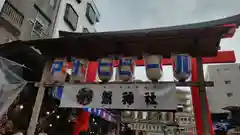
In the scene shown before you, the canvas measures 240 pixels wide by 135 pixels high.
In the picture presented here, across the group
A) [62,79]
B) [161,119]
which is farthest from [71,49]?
[161,119]

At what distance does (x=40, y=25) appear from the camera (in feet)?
48.0

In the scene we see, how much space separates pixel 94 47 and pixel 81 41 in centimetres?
44

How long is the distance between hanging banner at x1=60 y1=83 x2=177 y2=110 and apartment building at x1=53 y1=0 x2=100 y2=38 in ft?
39.6

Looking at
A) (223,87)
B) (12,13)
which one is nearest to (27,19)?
(12,13)

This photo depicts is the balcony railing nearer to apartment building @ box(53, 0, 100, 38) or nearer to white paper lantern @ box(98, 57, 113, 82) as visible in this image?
apartment building @ box(53, 0, 100, 38)

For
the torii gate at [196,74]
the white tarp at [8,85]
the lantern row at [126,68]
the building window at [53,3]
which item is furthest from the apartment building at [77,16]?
the lantern row at [126,68]

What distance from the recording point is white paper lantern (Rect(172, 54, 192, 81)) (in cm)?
490

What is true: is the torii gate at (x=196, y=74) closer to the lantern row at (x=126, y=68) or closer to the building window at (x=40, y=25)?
the lantern row at (x=126, y=68)

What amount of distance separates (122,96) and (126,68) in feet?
2.62

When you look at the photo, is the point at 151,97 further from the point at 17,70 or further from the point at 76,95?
the point at 17,70

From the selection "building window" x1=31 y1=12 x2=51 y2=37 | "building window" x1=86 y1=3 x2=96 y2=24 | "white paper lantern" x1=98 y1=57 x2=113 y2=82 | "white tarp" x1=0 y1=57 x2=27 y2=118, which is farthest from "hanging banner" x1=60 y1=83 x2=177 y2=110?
"building window" x1=86 y1=3 x2=96 y2=24

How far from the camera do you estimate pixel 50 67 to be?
613cm

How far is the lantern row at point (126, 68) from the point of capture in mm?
4961

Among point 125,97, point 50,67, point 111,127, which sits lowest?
point 111,127
